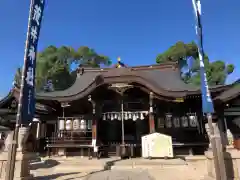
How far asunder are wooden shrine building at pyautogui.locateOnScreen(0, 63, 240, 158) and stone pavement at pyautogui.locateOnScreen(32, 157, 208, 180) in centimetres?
257

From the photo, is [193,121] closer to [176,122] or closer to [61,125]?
[176,122]

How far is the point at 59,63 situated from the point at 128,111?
26.8 m

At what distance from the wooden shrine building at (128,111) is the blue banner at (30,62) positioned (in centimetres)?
517

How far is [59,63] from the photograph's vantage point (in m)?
35.5

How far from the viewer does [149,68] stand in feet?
59.1

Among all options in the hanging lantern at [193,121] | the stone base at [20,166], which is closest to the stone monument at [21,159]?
the stone base at [20,166]

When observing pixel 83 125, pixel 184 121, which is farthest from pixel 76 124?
pixel 184 121

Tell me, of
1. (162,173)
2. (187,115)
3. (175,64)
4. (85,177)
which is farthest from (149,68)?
(85,177)

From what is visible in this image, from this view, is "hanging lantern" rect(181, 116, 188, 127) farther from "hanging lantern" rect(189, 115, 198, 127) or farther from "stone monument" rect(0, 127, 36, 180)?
"stone monument" rect(0, 127, 36, 180)

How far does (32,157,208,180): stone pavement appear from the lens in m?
6.91

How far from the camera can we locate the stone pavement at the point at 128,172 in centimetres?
691

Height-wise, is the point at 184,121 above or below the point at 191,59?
below

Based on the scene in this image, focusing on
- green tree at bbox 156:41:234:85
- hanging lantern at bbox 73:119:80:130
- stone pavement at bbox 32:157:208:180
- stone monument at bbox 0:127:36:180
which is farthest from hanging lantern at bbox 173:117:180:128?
green tree at bbox 156:41:234:85

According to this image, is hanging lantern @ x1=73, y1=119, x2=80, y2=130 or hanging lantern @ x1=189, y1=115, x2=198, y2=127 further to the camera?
hanging lantern @ x1=73, y1=119, x2=80, y2=130
